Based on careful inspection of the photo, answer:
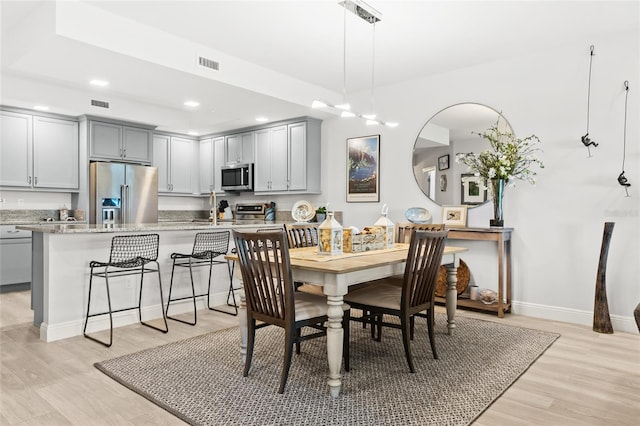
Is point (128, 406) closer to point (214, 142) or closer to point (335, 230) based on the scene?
point (335, 230)

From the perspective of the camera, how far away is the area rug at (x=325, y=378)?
7.09ft

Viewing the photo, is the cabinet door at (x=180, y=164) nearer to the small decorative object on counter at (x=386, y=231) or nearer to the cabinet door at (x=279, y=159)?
the cabinet door at (x=279, y=159)

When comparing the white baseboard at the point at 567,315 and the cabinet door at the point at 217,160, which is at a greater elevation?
the cabinet door at the point at 217,160

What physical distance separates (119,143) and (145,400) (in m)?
4.58

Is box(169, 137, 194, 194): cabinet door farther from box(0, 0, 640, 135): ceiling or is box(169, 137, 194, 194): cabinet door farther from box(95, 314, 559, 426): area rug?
box(95, 314, 559, 426): area rug

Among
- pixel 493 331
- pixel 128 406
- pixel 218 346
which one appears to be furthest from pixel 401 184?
pixel 128 406

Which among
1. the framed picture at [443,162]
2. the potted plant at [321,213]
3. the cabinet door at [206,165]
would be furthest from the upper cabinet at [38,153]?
the framed picture at [443,162]

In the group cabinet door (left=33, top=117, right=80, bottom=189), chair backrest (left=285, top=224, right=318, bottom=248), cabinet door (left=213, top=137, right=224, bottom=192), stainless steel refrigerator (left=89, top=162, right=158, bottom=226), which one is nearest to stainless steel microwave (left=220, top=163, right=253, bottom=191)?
cabinet door (left=213, top=137, right=224, bottom=192)

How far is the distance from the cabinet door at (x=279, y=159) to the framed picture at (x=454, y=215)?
92.7 inches

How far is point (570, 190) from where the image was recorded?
4004 mm

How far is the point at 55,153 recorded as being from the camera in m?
5.66

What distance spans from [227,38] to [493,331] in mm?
3515

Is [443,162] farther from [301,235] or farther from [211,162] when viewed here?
[211,162]

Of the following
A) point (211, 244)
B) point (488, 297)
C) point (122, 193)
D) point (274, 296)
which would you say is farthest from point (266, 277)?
point (122, 193)
